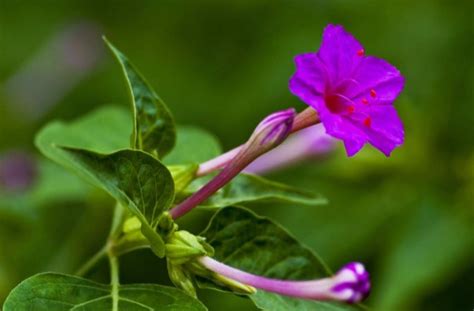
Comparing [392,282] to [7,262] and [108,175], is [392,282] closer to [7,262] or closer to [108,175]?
[7,262]

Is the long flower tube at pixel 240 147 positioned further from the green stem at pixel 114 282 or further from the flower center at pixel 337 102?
the green stem at pixel 114 282

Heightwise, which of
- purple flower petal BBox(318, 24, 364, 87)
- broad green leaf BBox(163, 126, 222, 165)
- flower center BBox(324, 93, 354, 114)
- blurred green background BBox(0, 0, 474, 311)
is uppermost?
purple flower petal BBox(318, 24, 364, 87)

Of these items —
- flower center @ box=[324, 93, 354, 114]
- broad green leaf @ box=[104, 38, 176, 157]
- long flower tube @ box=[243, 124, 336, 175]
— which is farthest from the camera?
long flower tube @ box=[243, 124, 336, 175]

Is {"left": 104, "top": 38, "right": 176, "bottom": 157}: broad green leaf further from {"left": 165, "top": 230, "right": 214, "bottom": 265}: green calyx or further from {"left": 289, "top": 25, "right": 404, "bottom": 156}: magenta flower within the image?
{"left": 289, "top": 25, "right": 404, "bottom": 156}: magenta flower

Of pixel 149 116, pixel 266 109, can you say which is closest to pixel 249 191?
pixel 149 116

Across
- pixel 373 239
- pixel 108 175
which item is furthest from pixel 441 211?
pixel 108 175

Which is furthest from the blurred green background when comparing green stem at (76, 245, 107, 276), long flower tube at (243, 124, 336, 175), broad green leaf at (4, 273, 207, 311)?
broad green leaf at (4, 273, 207, 311)
